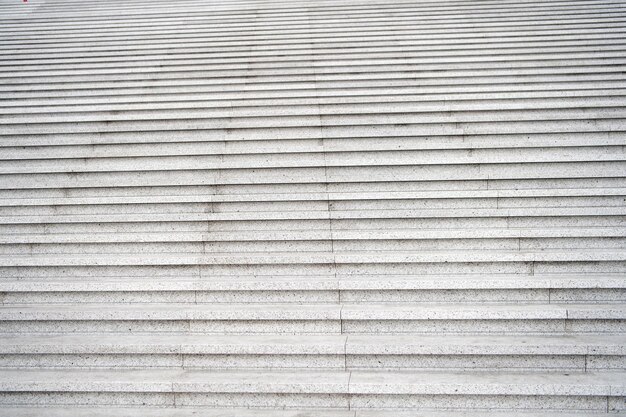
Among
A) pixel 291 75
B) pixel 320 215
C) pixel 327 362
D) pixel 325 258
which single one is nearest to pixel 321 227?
pixel 320 215

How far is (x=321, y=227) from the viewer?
577 centimetres

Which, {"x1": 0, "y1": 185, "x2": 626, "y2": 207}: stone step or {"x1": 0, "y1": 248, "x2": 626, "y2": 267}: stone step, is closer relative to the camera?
{"x1": 0, "y1": 248, "x2": 626, "y2": 267}: stone step

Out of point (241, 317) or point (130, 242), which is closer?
point (241, 317)

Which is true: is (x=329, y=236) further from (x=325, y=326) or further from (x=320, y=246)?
(x=325, y=326)

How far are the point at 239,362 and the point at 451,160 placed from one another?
3.14 meters

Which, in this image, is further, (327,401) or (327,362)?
(327,362)

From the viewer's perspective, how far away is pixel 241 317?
4.95 metres

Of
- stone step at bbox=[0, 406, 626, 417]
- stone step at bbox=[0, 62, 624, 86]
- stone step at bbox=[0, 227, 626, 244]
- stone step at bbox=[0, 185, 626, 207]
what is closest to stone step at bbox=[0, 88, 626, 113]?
stone step at bbox=[0, 62, 624, 86]

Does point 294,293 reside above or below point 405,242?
below

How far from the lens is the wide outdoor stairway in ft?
14.9

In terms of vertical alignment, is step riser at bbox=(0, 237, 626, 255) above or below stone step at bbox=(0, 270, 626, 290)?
above

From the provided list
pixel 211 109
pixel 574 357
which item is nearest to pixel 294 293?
pixel 574 357

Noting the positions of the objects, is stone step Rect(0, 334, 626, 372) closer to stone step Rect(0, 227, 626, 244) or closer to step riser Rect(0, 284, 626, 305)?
step riser Rect(0, 284, 626, 305)

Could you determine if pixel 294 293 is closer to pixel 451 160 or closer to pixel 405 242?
pixel 405 242
